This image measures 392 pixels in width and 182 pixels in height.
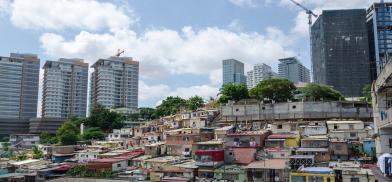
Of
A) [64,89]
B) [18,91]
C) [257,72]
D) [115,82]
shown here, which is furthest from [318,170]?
[257,72]

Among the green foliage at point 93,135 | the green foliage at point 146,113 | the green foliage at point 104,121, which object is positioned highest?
the green foliage at point 146,113

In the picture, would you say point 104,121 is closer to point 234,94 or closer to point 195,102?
point 195,102

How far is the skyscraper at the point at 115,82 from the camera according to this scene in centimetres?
11925

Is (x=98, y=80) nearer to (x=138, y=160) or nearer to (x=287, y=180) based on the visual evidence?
(x=138, y=160)

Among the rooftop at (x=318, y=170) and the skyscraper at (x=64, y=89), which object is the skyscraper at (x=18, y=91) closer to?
the skyscraper at (x=64, y=89)

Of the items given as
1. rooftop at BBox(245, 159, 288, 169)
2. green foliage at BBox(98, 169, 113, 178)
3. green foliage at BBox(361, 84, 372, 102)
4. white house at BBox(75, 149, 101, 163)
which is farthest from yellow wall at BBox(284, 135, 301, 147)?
white house at BBox(75, 149, 101, 163)

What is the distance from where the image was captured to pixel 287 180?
30062 millimetres

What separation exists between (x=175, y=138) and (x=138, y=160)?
5.02 m

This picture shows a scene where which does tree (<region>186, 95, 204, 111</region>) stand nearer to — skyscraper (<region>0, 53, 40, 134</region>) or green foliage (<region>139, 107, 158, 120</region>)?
green foliage (<region>139, 107, 158, 120</region>)

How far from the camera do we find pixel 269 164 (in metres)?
32.1

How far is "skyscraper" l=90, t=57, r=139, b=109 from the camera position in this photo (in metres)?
119

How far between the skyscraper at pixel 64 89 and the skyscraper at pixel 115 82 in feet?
14.4

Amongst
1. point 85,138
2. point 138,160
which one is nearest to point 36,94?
point 85,138

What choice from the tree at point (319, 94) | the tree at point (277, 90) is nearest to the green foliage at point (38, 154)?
the tree at point (277, 90)
